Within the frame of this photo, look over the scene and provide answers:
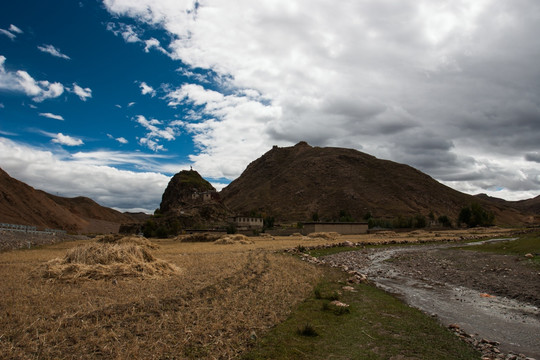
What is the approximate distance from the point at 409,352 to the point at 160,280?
36.5 ft

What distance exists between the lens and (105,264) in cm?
1661

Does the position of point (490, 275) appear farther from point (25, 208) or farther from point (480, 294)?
point (25, 208)

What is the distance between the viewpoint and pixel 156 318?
9438 mm

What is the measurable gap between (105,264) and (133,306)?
7.29m

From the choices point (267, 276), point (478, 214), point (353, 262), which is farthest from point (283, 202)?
point (267, 276)

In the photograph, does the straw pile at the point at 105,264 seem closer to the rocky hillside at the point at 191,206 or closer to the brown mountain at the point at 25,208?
the rocky hillside at the point at 191,206

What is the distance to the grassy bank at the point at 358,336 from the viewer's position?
7.87 metres

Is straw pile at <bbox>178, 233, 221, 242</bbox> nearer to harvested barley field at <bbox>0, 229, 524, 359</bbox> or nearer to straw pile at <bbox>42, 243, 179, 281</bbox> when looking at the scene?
straw pile at <bbox>42, 243, 179, 281</bbox>

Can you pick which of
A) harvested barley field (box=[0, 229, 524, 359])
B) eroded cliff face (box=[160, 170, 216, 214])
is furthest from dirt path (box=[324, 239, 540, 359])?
eroded cliff face (box=[160, 170, 216, 214])

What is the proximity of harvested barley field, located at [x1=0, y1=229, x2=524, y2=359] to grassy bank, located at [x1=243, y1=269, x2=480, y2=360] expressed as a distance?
0.59 m

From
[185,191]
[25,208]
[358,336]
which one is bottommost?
[358,336]

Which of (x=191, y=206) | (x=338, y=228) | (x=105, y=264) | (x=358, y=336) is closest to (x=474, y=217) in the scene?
(x=338, y=228)

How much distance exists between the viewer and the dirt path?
10.7m

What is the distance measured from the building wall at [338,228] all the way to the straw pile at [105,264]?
59207mm
